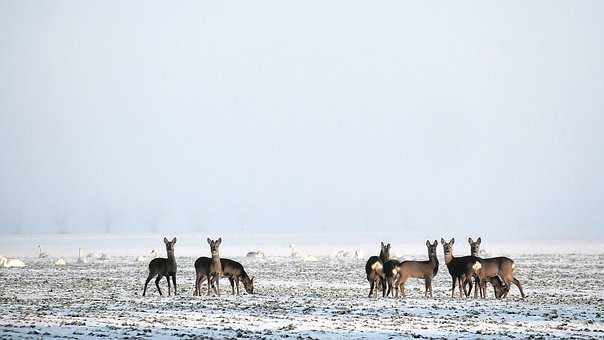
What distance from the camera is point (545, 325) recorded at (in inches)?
973

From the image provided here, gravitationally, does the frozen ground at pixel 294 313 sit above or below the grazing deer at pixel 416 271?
below

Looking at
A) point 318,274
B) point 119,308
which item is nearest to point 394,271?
point 119,308

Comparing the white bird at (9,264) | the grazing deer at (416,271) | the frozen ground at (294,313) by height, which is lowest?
the frozen ground at (294,313)

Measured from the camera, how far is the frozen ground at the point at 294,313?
74.9 ft

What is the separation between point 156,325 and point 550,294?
60.8 ft

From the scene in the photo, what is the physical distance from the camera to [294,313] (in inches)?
1075

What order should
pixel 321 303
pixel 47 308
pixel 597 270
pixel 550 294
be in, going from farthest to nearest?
pixel 597 270
pixel 550 294
pixel 321 303
pixel 47 308

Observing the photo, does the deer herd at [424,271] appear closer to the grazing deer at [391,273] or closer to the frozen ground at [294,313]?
the grazing deer at [391,273]

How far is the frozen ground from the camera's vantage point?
22844mm

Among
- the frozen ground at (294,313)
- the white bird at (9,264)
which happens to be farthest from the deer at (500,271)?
the white bird at (9,264)

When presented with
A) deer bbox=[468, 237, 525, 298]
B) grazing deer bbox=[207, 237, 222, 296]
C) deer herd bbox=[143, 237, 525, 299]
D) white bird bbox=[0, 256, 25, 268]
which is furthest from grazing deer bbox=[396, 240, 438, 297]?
white bird bbox=[0, 256, 25, 268]

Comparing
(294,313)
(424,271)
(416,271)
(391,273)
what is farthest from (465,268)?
(294,313)

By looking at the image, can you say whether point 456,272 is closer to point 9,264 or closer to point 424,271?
point 424,271

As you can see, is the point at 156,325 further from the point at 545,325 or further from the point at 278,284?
the point at 278,284
